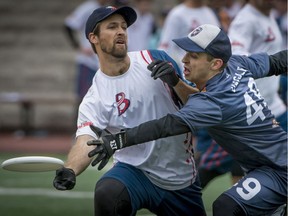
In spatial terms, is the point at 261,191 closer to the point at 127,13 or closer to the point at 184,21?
the point at 127,13

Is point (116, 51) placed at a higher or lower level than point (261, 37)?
higher

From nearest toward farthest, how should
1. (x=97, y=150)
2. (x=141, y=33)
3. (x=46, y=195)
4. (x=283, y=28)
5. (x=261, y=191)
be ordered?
1. (x=97, y=150)
2. (x=261, y=191)
3. (x=46, y=195)
4. (x=283, y=28)
5. (x=141, y=33)

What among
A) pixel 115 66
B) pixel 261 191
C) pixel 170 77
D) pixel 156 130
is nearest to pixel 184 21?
pixel 115 66

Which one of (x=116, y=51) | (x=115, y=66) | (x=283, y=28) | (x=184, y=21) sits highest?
(x=116, y=51)

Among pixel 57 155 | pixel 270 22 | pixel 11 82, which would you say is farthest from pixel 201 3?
pixel 11 82

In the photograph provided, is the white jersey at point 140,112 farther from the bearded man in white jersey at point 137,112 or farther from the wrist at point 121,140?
the wrist at point 121,140

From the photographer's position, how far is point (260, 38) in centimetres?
836

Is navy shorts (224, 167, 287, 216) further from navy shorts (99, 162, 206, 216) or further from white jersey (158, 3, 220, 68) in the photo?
white jersey (158, 3, 220, 68)

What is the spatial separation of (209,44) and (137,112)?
75cm

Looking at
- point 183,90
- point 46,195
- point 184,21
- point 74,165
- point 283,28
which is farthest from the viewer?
point 283,28

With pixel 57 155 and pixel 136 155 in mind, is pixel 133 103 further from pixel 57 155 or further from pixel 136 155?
pixel 57 155

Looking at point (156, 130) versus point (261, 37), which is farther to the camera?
point (261, 37)

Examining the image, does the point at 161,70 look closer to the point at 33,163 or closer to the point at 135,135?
the point at 135,135

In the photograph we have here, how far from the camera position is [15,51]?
1877 cm
